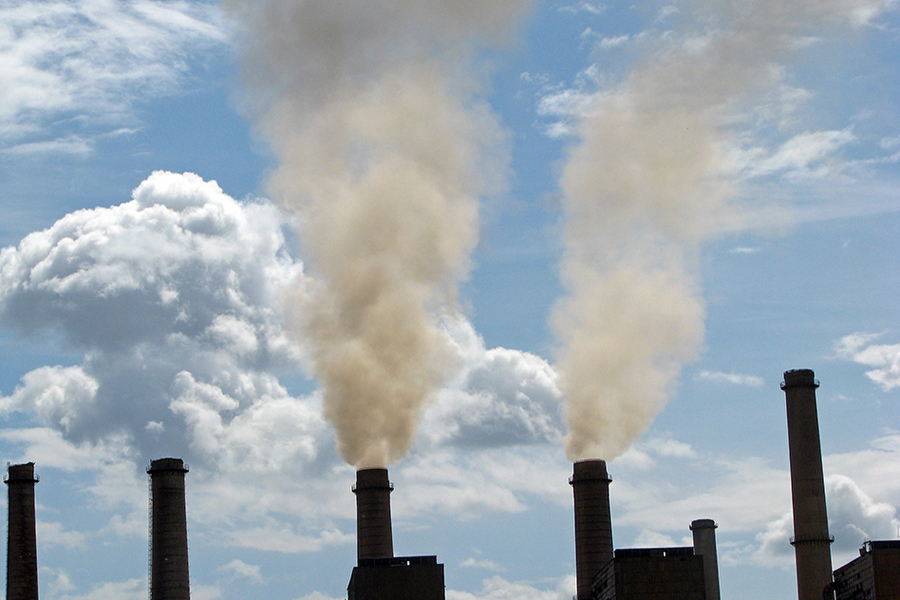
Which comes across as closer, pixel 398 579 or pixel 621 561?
pixel 621 561

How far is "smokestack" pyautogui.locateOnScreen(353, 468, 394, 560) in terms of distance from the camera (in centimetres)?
5816

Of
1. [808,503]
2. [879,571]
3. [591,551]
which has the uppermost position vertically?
[808,503]

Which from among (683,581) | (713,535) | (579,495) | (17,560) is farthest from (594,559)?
(17,560)

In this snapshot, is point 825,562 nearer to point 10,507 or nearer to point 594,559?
point 594,559

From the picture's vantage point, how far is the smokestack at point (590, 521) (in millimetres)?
57125

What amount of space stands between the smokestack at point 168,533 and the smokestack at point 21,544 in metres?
7.34

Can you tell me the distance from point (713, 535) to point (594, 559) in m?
19.1

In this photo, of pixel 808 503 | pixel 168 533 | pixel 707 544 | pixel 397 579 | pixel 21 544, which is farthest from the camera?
pixel 707 544

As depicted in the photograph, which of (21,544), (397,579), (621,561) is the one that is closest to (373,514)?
(397,579)

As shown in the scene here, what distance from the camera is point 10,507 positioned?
6581 centimetres

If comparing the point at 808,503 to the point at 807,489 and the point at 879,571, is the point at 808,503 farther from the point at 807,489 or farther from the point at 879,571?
the point at 879,571

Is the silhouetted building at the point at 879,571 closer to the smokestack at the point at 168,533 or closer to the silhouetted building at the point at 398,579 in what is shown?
the silhouetted building at the point at 398,579

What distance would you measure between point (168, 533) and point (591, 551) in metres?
20.2

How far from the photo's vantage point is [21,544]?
64.9 m
